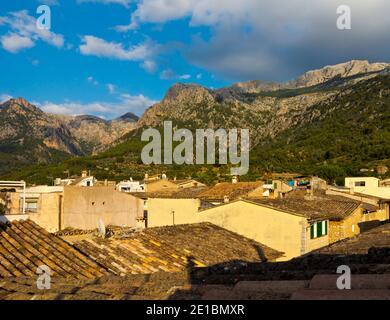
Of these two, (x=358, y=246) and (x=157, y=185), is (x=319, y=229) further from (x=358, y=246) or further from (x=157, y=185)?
(x=157, y=185)

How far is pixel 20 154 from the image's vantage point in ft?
567

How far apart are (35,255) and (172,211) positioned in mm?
15235

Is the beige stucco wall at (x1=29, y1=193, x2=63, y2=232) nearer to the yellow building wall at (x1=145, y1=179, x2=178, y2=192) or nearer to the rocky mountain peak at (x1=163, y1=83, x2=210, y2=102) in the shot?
the yellow building wall at (x1=145, y1=179, x2=178, y2=192)

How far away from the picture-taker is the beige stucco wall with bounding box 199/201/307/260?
19.3 meters

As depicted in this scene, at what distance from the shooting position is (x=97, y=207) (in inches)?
918

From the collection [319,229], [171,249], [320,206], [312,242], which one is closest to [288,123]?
[320,206]

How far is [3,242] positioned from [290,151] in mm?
79388

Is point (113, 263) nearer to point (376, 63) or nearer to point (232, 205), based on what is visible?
point (232, 205)

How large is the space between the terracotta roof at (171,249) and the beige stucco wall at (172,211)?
2803 mm

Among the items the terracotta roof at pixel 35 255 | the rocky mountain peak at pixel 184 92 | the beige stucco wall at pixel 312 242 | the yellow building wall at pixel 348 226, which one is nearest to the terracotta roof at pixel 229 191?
the yellow building wall at pixel 348 226

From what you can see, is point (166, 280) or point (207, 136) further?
point (207, 136)

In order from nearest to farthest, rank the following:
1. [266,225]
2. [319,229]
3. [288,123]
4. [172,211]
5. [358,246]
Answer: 1. [358,246]
2. [266,225]
3. [319,229]
4. [172,211]
5. [288,123]

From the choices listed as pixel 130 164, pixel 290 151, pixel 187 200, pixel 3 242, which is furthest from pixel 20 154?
pixel 3 242

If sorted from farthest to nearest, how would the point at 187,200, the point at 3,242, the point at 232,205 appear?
the point at 187,200 → the point at 232,205 → the point at 3,242
